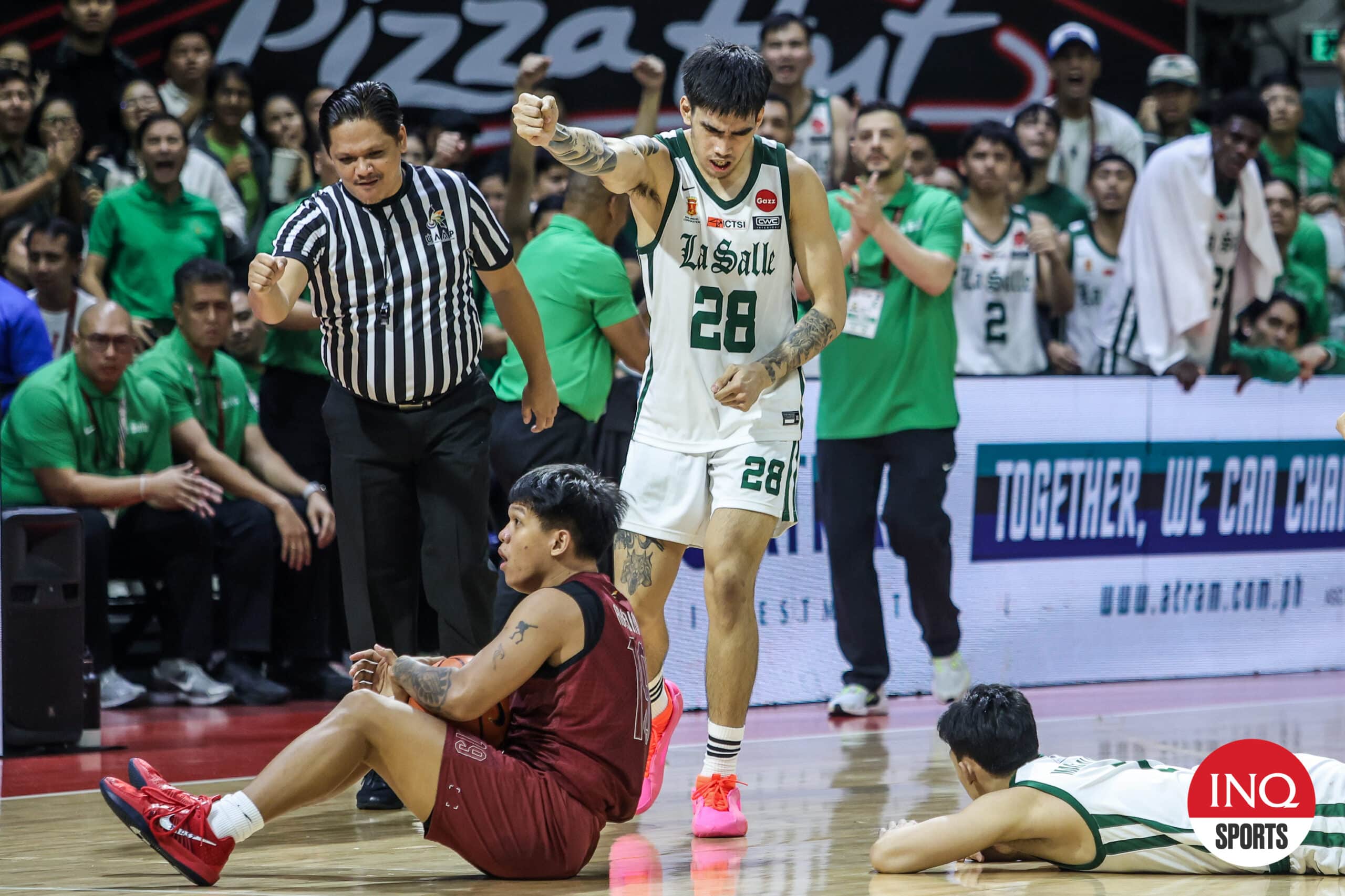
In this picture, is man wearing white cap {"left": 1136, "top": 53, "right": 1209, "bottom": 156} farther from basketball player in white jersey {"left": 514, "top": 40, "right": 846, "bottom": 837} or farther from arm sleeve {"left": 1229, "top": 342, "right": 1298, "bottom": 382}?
basketball player in white jersey {"left": 514, "top": 40, "right": 846, "bottom": 837}

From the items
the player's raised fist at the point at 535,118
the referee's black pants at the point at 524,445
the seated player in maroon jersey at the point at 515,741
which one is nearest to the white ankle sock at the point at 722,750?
the seated player in maroon jersey at the point at 515,741

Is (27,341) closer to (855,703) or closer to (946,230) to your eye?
(855,703)

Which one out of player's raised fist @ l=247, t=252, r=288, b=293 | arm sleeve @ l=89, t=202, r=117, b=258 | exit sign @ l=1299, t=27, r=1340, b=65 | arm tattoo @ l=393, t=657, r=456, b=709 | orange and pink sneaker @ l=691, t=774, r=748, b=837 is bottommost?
orange and pink sneaker @ l=691, t=774, r=748, b=837

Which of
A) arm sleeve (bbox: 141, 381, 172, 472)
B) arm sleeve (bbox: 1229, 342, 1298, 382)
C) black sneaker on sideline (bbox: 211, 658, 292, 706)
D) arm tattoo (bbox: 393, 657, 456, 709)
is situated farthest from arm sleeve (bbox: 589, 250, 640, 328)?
arm sleeve (bbox: 1229, 342, 1298, 382)

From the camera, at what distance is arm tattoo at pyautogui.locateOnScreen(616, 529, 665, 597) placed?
Answer: 5121mm

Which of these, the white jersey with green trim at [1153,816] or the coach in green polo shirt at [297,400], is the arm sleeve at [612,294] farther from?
the white jersey with green trim at [1153,816]

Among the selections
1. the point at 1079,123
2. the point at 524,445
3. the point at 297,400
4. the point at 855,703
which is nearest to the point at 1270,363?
the point at 1079,123

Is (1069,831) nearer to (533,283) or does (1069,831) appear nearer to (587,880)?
(587,880)

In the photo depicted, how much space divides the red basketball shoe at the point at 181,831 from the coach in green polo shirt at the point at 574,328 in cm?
260

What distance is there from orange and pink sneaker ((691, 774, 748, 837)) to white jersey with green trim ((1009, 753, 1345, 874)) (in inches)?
36.3

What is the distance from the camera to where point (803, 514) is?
26.2 feet

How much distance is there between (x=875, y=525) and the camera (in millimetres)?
7762

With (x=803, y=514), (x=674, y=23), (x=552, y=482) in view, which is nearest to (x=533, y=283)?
(x=803, y=514)

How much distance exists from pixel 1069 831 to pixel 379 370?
2.40 meters
